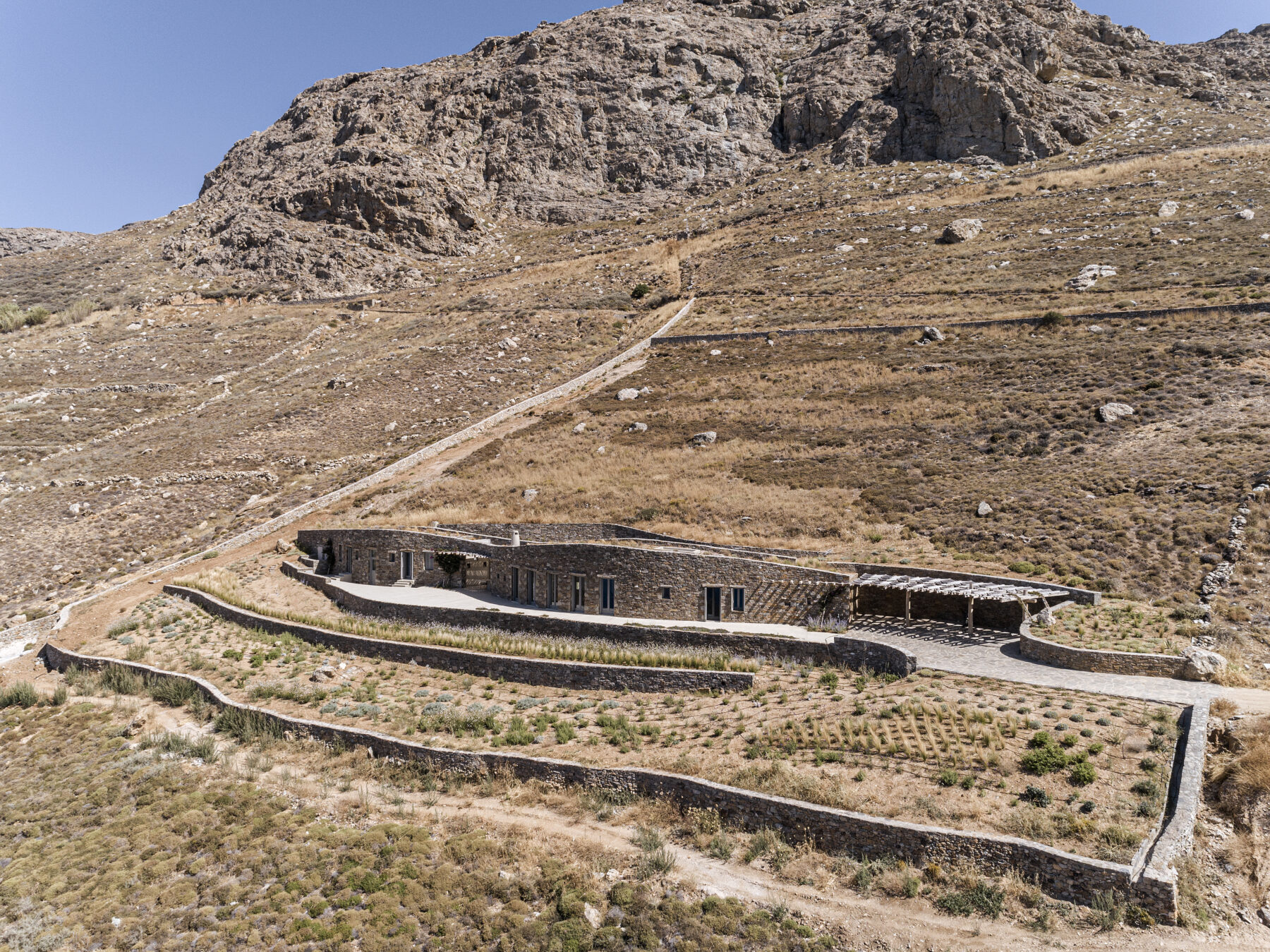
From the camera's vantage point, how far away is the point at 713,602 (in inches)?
899

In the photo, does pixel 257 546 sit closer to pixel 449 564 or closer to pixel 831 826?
pixel 449 564

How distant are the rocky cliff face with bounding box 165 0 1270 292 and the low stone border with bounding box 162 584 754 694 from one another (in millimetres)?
63663

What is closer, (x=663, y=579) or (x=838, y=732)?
(x=838, y=732)

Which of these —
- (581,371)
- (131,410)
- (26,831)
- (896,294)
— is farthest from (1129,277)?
(131,410)

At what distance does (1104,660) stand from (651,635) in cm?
1055

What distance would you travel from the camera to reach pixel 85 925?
1088 centimetres

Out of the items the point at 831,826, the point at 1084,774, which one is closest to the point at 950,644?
the point at 1084,774

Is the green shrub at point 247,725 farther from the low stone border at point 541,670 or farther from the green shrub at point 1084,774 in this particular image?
the green shrub at point 1084,774

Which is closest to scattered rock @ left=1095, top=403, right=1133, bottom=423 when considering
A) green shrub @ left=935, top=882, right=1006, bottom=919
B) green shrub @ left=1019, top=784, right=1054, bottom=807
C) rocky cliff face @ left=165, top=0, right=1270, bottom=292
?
green shrub @ left=1019, top=784, right=1054, bottom=807

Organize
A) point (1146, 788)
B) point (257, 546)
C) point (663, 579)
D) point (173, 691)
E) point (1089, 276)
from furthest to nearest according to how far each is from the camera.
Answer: point (1089, 276) → point (257, 546) → point (663, 579) → point (173, 691) → point (1146, 788)

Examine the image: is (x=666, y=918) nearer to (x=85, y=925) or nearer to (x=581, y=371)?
(x=85, y=925)

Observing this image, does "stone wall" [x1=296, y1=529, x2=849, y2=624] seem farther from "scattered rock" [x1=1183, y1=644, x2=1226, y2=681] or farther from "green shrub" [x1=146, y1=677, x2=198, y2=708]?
"green shrub" [x1=146, y1=677, x2=198, y2=708]

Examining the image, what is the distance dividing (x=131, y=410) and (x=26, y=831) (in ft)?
146

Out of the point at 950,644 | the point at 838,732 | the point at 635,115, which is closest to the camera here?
the point at 838,732
